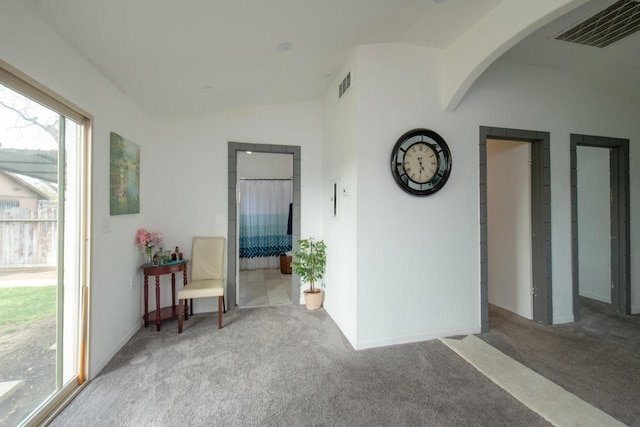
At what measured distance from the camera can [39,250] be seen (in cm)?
172

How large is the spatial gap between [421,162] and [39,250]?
2.96 metres

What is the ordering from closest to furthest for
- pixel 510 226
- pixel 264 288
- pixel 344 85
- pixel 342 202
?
pixel 344 85 < pixel 342 202 < pixel 510 226 < pixel 264 288

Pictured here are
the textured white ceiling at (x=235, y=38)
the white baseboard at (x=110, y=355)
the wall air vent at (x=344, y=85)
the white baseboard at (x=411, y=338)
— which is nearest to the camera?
the textured white ceiling at (x=235, y=38)

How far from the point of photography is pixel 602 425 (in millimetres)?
1639

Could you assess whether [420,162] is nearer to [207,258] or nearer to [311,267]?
[311,267]

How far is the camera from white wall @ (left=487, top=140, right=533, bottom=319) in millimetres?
3230

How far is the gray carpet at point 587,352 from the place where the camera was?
1908mm

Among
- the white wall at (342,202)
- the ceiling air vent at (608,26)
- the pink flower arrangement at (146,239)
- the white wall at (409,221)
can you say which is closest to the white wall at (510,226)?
the white wall at (409,221)

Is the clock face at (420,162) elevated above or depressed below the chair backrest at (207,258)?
above

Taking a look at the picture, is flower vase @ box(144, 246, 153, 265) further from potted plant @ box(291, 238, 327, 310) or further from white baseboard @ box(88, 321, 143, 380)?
potted plant @ box(291, 238, 327, 310)

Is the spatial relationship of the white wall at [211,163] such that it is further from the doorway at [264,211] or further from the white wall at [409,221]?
the doorway at [264,211]

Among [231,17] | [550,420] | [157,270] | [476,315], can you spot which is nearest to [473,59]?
[231,17]

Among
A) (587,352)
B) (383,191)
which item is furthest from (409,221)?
(587,352)

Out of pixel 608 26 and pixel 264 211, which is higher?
pixel 608 26
